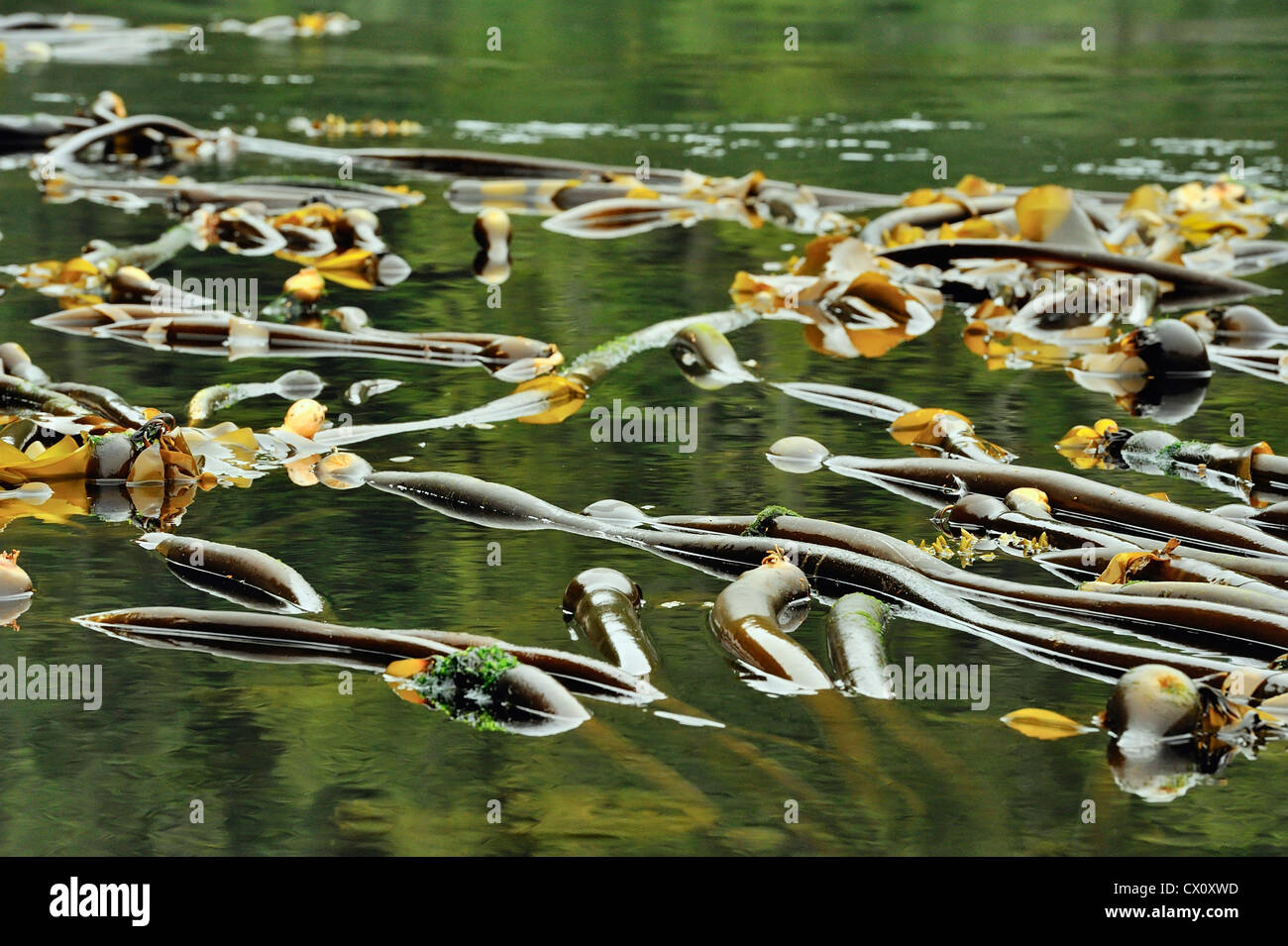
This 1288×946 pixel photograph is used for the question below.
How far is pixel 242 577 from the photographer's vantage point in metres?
2.54

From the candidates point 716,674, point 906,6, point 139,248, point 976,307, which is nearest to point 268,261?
point 139,248

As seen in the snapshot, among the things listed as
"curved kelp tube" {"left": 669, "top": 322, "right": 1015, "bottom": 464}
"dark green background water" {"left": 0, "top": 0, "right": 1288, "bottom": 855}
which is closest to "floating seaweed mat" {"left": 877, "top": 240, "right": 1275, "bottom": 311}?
"dark green background water" {"left": 0, "top": 0, "right": 1288, "bottom": 855}

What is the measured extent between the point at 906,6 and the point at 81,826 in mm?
15229

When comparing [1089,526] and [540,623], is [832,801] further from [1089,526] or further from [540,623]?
[1089,526]

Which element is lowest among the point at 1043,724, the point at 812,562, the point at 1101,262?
the point at 1043,724

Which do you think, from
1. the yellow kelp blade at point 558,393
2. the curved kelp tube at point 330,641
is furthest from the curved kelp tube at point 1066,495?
the curved kelp tube at point 330,641

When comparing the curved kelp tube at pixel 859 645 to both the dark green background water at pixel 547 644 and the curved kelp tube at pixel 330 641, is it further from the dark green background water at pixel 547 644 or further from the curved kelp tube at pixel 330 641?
the curved kelp tube at pixel 330 641

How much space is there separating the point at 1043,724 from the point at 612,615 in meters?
0.56

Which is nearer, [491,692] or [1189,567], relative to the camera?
[491,692]

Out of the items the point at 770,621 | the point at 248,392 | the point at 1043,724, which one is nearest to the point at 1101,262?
the point at 248,392

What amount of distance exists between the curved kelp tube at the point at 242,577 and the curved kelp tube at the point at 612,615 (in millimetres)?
351

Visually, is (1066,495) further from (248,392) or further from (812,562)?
(248,392)

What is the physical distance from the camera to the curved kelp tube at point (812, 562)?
223 cm
